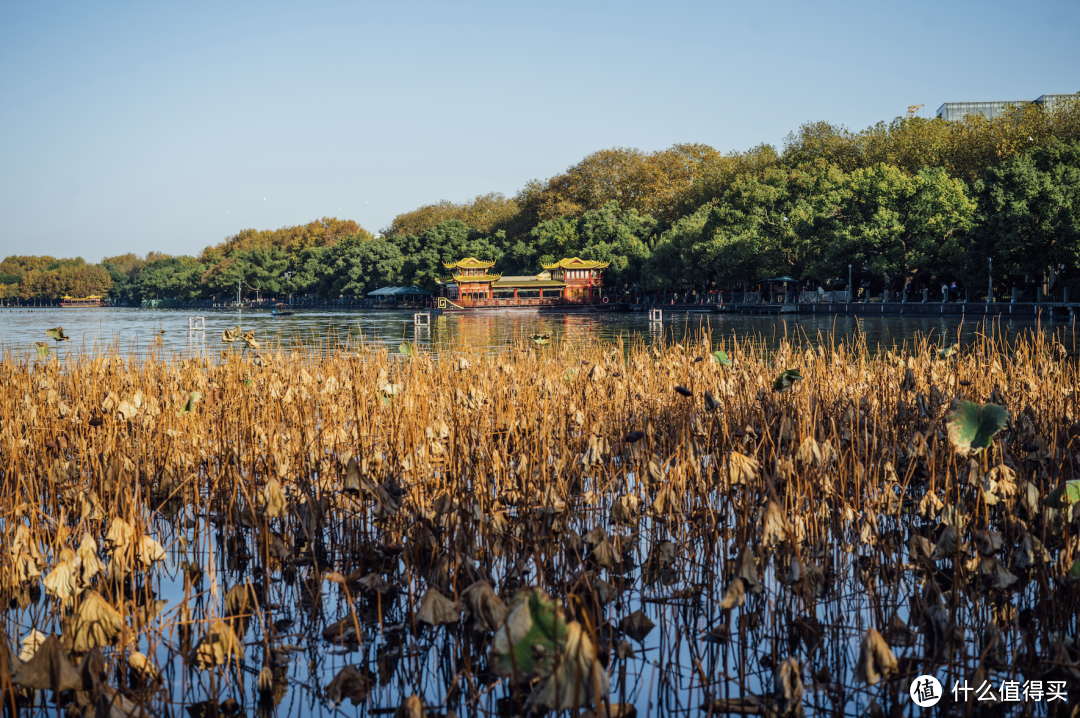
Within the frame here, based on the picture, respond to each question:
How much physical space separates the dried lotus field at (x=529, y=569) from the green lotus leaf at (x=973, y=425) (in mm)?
11

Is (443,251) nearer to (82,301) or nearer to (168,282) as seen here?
(168,282)

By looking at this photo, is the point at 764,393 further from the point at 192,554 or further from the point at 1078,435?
the point at 192,554

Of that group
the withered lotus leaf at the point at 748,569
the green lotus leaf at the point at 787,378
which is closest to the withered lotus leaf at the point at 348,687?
the withered lotus leaf at the point at 748,569

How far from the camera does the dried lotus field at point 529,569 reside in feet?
7.00

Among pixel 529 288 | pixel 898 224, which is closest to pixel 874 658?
pixel 898 224

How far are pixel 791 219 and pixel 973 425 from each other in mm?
35753

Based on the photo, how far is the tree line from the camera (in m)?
28.1

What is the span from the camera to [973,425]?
10.0 feet

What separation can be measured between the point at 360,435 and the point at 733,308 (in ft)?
130

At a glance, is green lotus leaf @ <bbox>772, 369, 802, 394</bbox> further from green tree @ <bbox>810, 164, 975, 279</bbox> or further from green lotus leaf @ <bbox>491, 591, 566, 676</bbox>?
A: green tree @ <bbox>810, 164, 975, 279</bbox>

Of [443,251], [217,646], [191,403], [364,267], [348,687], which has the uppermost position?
[443,251]

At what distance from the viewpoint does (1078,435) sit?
402cm

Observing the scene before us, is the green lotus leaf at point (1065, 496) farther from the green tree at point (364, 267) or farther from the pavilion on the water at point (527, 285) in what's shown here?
the green tree at point (364, 267)

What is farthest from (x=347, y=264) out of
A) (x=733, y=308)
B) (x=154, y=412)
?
(x=154, y=412)
